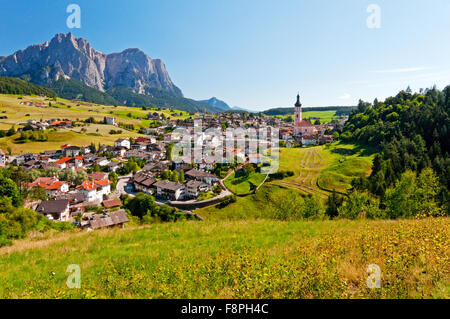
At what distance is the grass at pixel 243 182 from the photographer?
5543cm

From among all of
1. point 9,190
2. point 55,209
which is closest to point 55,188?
point 55,209

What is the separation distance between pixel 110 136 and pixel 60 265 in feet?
400

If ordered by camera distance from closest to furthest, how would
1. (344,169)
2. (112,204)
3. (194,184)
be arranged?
(112,204), (194,184), (344,169)

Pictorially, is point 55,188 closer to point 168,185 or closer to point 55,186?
point 55,186

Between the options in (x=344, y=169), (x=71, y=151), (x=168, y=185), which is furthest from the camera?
(x=71, y=151)

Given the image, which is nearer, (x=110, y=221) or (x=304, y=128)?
(x=110, y=221)

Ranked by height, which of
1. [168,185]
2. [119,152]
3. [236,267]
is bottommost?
[168,185]

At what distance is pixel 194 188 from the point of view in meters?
57.2

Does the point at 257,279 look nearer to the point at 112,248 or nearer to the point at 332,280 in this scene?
the point at 332,280

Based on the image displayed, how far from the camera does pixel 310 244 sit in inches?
313

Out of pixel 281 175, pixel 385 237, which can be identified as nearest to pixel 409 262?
pixel 385 237

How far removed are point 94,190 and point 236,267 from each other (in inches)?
2246

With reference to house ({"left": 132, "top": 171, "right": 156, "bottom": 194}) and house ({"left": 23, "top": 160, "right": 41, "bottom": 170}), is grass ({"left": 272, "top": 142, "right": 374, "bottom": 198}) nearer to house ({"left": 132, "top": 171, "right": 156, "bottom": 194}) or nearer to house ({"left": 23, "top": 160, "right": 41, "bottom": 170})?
house ({"left": 132, "top": 171, "right": 156, "bottom": 194})

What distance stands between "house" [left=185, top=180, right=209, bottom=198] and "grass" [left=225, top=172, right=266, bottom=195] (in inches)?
242
